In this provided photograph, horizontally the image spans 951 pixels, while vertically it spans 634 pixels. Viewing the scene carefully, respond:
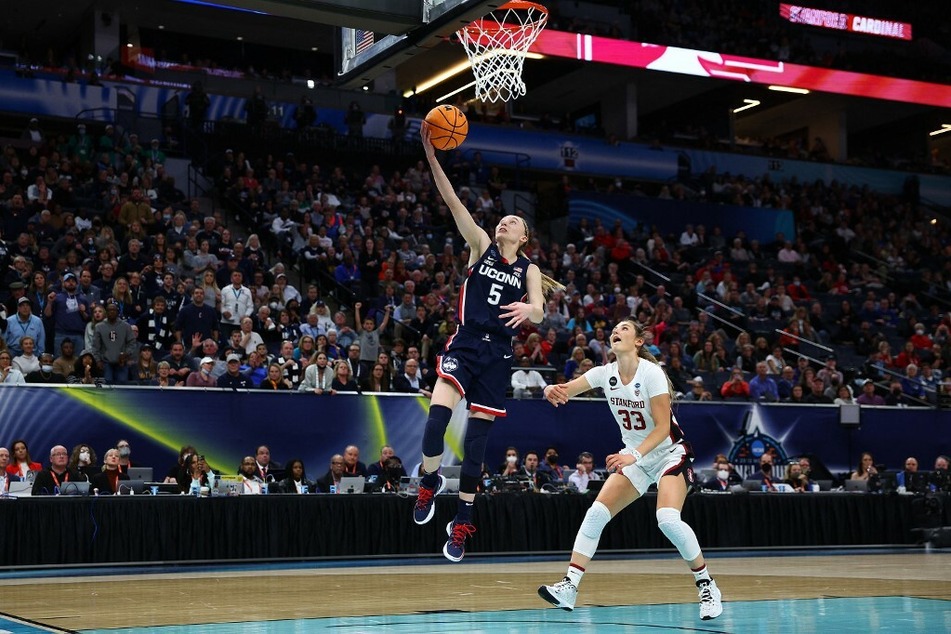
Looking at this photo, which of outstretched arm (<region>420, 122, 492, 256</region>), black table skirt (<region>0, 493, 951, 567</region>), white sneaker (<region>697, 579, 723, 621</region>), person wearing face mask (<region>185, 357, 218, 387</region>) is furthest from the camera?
person wearing face mask (<region>185, 357, 218, 387</region>)

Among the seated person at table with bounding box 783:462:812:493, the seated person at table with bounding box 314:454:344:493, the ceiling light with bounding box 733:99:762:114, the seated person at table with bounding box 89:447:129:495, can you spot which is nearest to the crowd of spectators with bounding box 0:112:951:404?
the seated person at table with bounding box 314:454:344:493

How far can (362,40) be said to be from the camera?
39.1ft

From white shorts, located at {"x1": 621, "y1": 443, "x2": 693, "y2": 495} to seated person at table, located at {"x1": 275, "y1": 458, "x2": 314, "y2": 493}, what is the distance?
8190 millimetres

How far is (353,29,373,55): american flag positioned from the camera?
11.8m

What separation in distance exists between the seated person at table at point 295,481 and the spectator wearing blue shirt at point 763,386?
958 cm

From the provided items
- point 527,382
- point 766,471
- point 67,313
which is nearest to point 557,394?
point 527,382

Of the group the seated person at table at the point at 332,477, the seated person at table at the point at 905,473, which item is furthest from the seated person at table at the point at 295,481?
the seated person at table at the point at 905,473

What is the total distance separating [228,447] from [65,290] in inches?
148

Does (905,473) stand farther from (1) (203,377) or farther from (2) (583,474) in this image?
(1) (203,377)

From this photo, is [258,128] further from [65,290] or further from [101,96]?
[65,290]

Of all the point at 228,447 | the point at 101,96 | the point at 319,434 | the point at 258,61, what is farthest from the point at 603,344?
the point at 258,61

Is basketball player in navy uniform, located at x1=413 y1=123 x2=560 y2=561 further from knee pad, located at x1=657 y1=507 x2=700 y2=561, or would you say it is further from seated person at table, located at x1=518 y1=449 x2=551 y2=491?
seated person at table, located at x1=518 y1=449 x2=551 y2=491

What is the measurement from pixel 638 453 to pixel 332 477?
8.98 m

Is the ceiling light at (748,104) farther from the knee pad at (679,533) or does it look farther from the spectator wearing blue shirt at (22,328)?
the knee pad at (679,533)
